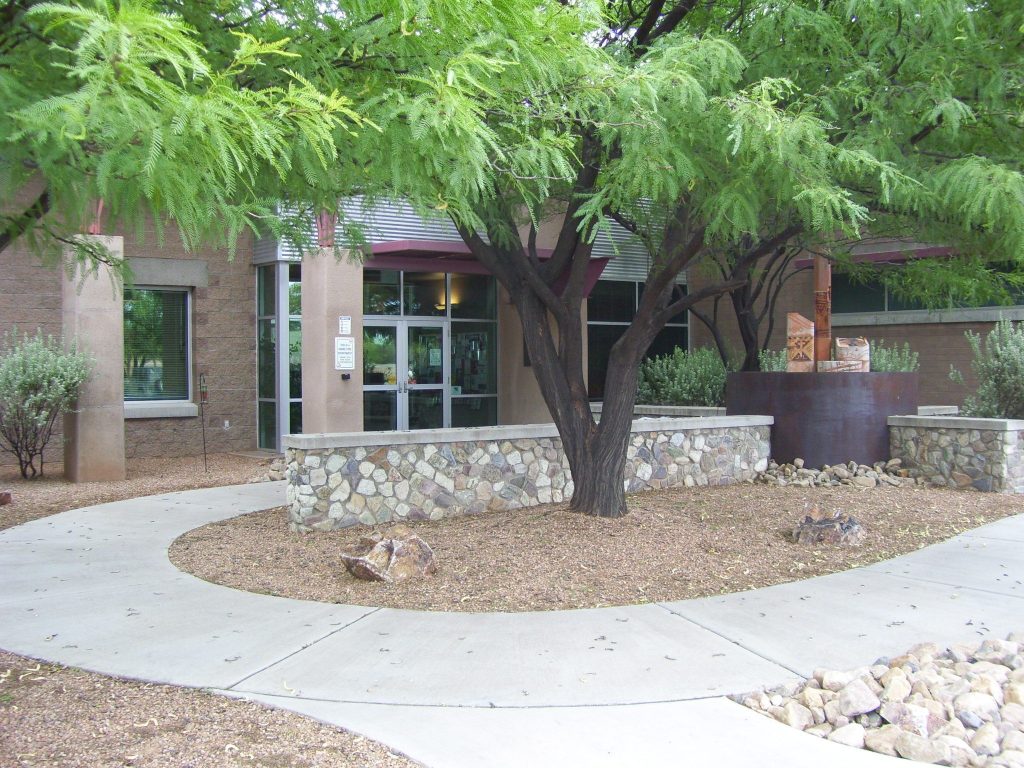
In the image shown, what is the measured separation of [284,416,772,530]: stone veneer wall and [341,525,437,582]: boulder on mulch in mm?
1705

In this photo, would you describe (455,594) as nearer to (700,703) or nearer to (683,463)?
(700,703)

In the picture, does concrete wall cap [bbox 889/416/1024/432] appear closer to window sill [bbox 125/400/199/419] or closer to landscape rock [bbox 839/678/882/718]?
landscape rock [bbox 839/678/882/718]

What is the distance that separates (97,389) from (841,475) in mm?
10056

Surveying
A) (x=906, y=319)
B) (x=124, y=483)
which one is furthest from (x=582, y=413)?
(x=906, y=319)

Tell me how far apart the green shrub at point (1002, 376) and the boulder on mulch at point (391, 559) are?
9.34 meters

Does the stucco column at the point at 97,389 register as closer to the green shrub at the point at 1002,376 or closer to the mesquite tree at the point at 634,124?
the mesquite tree at the point at 634,124

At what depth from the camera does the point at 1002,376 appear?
13.2 meters

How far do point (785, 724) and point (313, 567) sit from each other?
423cm

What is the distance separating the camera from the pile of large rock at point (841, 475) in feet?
40.6

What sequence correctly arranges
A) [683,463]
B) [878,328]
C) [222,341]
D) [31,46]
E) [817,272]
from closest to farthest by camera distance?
[31,46] < [683,463] < [817,272] < [222,341] < [878,328]

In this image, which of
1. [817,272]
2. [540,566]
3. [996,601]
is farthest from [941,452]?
[540,566]

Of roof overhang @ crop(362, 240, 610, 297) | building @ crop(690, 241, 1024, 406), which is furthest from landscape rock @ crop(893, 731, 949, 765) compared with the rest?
building @ crop(690, 241, 1024, 406)

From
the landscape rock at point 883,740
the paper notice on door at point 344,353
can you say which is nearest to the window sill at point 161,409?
the paper notice on door at point 344,353

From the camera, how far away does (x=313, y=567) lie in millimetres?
7773
